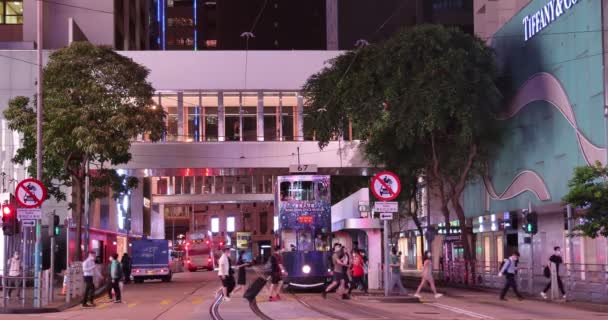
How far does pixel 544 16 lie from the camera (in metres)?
37.0

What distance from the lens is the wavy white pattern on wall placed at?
33.3 meters

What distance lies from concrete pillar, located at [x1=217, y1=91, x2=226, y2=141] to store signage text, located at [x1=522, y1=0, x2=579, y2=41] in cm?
2028

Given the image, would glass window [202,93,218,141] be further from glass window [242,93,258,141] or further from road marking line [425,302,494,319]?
road marking line [425,302,494,319]

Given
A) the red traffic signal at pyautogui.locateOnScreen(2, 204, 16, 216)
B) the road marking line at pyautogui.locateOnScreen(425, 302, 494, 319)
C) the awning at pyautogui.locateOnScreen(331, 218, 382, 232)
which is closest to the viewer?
the road marking line at pyautogui.locateOnScreen(425, 302, 494, 319)

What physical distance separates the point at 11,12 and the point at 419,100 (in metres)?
44.7

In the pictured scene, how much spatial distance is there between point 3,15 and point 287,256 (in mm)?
45139

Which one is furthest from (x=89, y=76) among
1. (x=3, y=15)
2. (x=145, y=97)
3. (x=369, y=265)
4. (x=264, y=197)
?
(x=264, y=197)

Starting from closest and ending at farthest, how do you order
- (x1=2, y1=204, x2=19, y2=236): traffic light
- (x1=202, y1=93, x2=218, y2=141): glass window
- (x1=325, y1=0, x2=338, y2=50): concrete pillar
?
(x1=2, y1=204, x2=19, y2=236): traffic light
(x1=202, y1=93, x2=218, y2=141): glass window
(x1=325, y1=0, x2=338, y2=50): concrete pillar

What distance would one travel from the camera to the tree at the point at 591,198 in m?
26.3

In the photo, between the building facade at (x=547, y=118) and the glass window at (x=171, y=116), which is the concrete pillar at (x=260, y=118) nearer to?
the glass window at (x=171, y=116)

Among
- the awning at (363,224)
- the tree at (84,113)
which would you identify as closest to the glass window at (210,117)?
the tree at (84,113)

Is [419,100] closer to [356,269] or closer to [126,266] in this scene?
[356,269]

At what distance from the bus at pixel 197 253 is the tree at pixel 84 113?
138ft

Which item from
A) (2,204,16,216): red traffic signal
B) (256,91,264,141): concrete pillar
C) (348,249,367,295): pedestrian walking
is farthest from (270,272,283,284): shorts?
(256,91,264,141): concrete pillar
